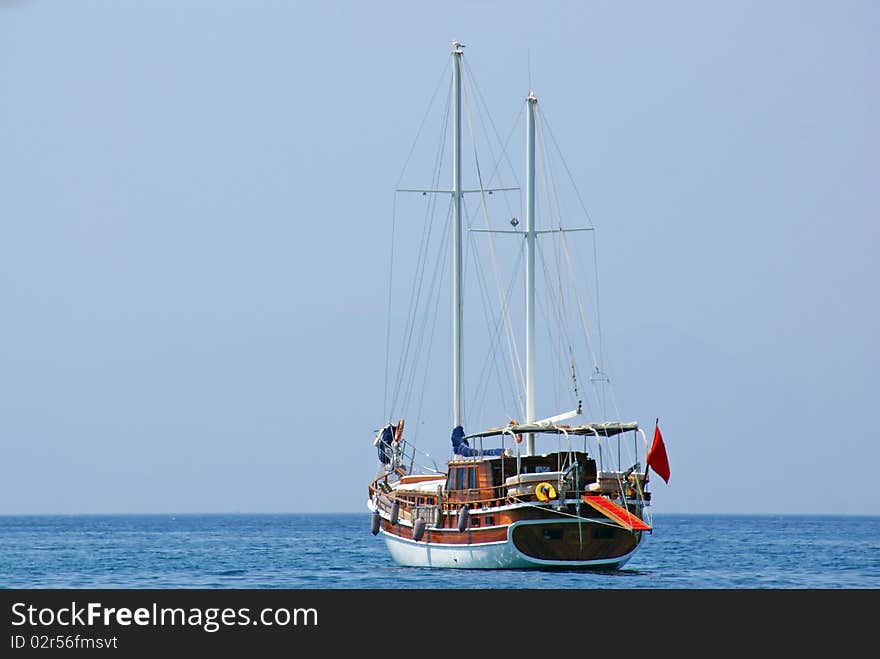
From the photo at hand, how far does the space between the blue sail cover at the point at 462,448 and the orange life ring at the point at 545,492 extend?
4.95 meters

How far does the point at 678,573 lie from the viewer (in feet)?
238

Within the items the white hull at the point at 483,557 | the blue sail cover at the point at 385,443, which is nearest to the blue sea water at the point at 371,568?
the white hull at the point at 483,557

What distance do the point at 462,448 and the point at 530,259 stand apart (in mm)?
9547

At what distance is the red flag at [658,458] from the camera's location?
215 ft

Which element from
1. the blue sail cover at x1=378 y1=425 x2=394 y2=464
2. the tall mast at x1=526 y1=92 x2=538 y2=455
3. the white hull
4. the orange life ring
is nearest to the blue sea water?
the white hull

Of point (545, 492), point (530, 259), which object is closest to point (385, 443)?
point (530, 259)

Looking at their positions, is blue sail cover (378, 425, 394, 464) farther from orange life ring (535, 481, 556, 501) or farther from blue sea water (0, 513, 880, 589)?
orange life ring (535, 481, 556, 501)

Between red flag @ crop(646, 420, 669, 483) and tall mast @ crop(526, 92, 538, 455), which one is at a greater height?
tall mast @ crop(526, 92, 538, 455)

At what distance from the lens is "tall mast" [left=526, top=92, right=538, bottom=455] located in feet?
243

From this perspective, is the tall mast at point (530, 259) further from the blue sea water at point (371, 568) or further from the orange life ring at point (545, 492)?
the blue sea water at point (371, 568)

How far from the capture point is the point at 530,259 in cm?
7438

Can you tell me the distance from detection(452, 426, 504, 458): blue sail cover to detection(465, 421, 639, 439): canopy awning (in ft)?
3.25

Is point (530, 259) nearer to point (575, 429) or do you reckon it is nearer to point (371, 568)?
point (575, 429)
